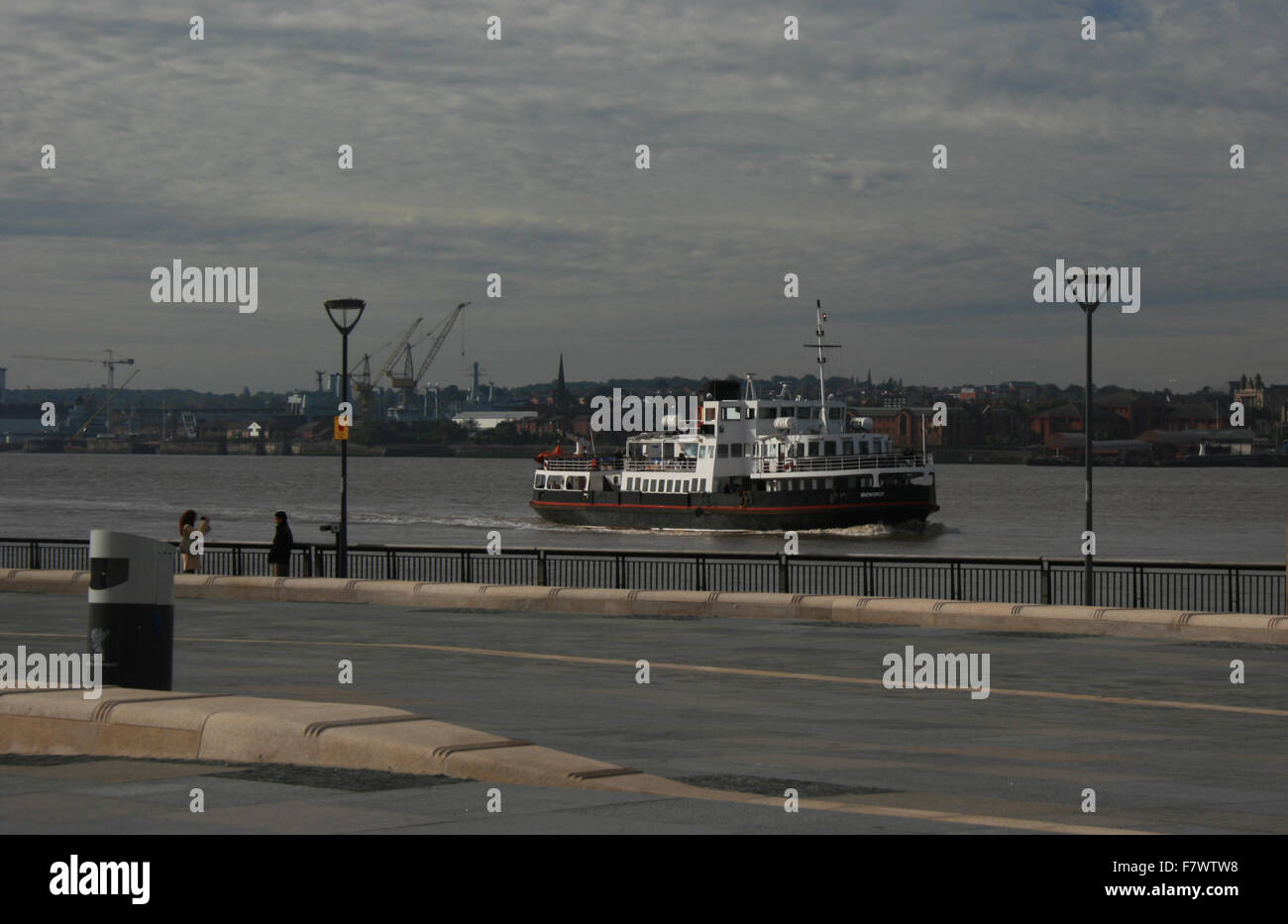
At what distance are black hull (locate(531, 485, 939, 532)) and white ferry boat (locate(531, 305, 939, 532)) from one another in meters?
0.05

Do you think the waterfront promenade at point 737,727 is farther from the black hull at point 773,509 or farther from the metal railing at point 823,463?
the metal railing at point 823,463

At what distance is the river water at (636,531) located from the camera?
87.9 metres

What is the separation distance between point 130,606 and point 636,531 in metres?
83.0

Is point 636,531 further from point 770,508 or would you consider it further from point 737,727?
point 737,727

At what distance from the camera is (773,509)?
89625 millimetres

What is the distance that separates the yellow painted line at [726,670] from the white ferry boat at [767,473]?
67.8 meters

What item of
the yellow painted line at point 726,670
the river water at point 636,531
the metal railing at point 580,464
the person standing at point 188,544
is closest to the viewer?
the yellow painted line at point 726,670

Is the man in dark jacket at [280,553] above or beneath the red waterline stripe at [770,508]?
above

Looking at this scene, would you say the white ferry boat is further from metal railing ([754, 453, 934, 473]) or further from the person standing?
the person standing

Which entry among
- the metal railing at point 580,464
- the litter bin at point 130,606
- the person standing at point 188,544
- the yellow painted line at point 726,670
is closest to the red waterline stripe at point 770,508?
the metal railing at point 580,464
